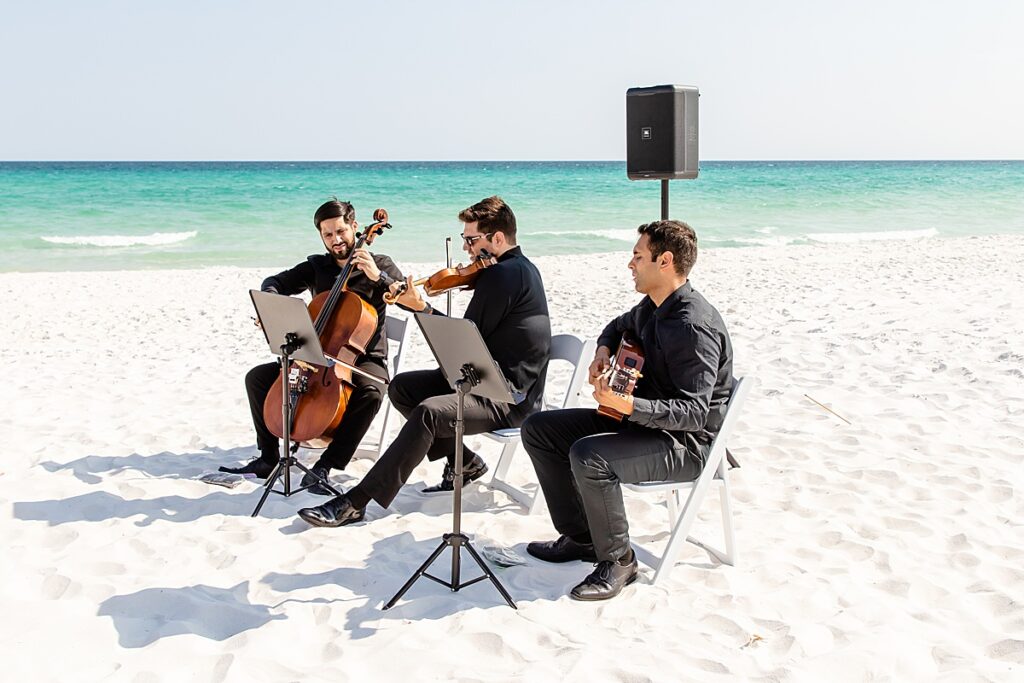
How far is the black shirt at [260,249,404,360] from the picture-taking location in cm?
430

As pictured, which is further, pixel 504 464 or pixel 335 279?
pixel 335 279

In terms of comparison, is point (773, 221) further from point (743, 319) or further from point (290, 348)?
point (290, 348)

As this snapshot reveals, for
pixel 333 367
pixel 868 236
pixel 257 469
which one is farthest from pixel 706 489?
pixel 868 236

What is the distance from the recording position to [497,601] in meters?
3.05

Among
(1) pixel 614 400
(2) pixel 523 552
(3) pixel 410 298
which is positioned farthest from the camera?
(3) pixel 410 298

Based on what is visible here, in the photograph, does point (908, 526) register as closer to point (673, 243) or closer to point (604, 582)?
point (604, 582)

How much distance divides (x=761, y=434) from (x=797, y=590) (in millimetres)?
1785

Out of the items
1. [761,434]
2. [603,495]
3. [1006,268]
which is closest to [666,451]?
[603,495]

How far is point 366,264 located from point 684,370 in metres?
1.59

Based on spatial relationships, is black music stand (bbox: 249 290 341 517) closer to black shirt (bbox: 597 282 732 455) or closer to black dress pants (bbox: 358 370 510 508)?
black dress pants (bbox: 358 370 510 508)

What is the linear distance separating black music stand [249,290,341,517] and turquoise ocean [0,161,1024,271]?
39.0 ft

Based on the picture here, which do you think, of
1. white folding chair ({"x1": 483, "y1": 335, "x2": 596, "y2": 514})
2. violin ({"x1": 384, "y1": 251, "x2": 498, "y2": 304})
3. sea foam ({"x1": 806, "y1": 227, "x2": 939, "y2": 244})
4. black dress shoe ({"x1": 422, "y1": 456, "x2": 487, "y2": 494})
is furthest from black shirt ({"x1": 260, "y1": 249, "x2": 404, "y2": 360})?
sea foam ({"x1": 806, "y1": 227, "x2": 939, "y2": 244})

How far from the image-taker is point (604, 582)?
10.1ft

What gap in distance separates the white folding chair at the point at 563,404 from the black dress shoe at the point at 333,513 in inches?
23.2
